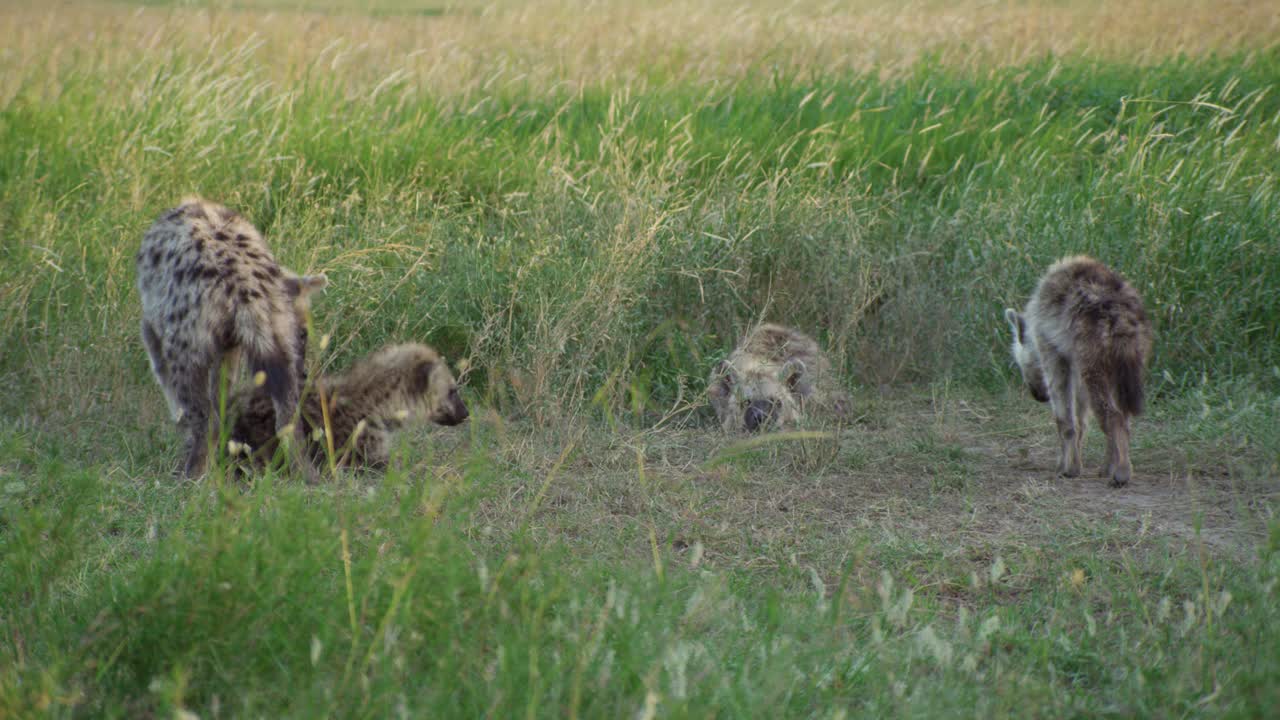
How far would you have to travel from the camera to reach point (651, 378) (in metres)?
7.63

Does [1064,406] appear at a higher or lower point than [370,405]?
higher

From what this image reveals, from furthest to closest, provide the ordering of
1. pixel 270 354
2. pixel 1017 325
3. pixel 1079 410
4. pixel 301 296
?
pixel 1017 325, pixel 1079 410, pixel 301 296, pixel 270 354

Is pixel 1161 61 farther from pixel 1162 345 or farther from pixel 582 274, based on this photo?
pixel 582 274

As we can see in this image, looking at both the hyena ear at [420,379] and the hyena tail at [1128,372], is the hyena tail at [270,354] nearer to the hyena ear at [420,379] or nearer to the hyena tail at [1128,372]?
the hyena ear at [420,379]

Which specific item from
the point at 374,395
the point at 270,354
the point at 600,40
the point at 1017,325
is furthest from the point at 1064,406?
the point at 600,40

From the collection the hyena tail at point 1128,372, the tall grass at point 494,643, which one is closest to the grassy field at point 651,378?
the tall grass at point 494,643

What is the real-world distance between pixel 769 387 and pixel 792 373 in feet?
0.98

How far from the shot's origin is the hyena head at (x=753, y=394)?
23.2 feet

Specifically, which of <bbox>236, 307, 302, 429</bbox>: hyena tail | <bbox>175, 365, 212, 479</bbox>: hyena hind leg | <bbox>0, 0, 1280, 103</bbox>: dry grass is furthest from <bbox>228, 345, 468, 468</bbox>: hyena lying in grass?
<bbox>0, 0, 1280, 103</bbox>: dry grass

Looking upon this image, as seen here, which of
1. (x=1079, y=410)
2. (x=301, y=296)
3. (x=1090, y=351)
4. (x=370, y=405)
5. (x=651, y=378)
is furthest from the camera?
(x=651, y=378)

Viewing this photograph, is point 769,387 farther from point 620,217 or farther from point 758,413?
point 620,217

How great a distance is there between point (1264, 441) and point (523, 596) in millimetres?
4329

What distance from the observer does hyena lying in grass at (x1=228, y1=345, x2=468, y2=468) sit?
608 cm

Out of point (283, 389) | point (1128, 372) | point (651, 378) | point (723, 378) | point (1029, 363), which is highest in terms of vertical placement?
point (1128, 372)
